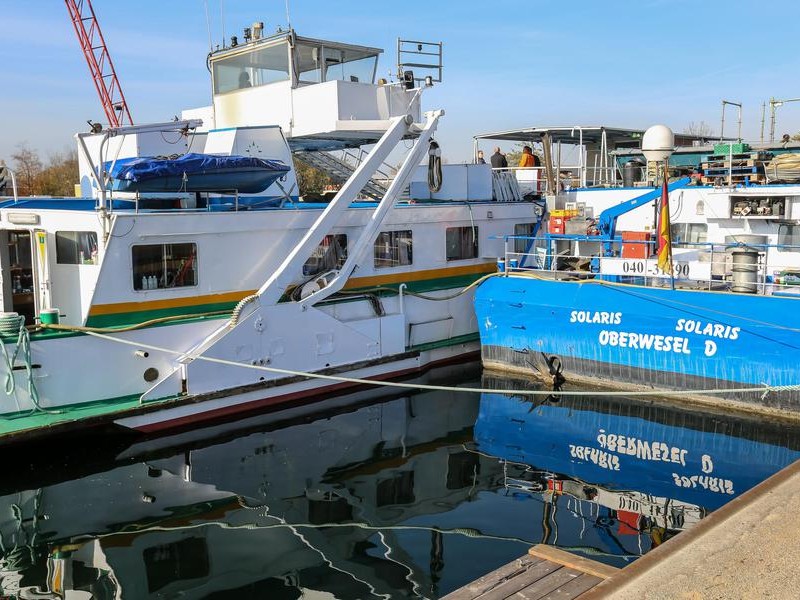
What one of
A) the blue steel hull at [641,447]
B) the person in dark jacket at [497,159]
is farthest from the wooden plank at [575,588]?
the person in dark jacket at [497,159]

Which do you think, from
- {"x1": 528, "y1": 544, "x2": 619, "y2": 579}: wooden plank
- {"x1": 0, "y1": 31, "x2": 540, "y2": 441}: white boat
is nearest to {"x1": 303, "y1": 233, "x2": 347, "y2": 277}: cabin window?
{"x1": 0, "y1": 31, "x2": 540, "y2": 441}: white boat

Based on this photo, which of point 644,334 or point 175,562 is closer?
point 175,562

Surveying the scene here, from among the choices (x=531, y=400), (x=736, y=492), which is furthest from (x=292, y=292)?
(x=736, y=492)

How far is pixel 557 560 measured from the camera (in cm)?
554

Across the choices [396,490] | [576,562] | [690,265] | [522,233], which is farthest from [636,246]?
[576,562]

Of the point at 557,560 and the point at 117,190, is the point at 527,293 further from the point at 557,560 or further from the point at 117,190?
the point at 557,560

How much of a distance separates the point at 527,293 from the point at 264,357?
15.8ft

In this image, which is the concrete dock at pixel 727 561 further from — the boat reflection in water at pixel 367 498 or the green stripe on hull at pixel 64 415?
the green stripe on hull at pixel 64 415

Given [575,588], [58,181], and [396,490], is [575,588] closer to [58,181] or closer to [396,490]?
[396,490]

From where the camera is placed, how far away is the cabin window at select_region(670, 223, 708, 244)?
44.9 ft

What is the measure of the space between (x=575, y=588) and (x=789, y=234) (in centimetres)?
981

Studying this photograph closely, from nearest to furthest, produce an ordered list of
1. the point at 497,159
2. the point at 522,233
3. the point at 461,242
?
1. the point at 461,242
2. the point at 522,233
3. the point at 497,159

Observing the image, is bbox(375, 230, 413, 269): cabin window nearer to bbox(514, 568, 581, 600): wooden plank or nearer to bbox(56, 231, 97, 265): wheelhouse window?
bbox(56, 231, 97, 265): wheelhouse window

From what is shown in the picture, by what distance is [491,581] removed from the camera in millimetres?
5289
